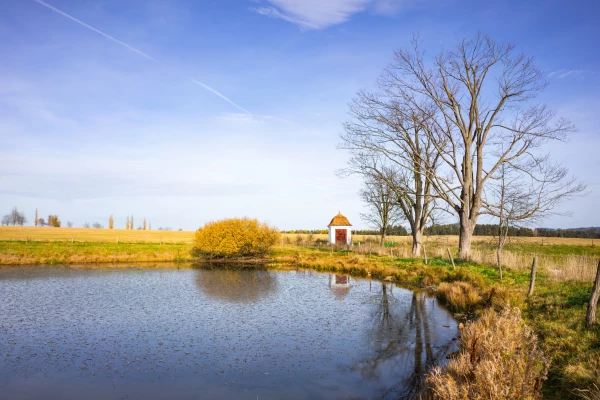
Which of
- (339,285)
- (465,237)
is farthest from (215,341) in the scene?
(465,237)

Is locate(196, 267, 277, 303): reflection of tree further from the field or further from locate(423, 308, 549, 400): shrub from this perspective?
locate(423, 308, 549, 400): shrub

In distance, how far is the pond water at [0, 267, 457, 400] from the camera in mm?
8203

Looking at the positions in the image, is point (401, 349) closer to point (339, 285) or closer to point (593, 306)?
point (593, 306)

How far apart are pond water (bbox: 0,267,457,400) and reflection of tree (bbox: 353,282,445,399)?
3 cm

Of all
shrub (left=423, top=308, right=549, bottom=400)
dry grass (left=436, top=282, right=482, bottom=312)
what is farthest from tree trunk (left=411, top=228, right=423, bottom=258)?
shrub (left=423, top=308, right=549, bottom=400)

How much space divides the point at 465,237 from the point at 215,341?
49.8ft

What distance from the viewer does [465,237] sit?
2141cm

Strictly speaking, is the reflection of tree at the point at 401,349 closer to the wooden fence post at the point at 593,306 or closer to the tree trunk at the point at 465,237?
the wooden fence post at the point at 593,306

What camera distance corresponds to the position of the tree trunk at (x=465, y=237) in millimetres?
21014

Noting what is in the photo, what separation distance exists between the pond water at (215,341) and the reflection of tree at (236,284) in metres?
0.20

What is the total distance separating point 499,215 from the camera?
793 inches

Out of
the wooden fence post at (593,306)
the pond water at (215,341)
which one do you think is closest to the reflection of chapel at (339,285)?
the pond water at (215,341)

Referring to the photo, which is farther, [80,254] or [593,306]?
[80,254]

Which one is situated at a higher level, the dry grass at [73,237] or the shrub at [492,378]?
Answer: the dry grass at [73,237]
